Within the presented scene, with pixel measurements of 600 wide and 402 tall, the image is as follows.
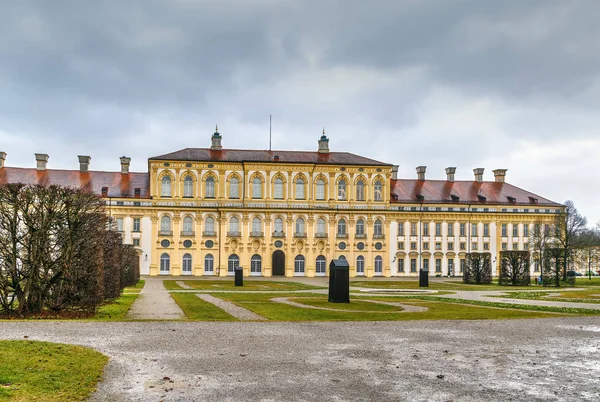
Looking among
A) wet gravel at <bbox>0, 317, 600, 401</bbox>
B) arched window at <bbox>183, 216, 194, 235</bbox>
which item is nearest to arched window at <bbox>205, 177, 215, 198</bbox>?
arched window at <bbox>183, 216, 194, 235</bbox>

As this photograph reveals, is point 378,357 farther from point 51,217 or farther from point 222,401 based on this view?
point 51,217

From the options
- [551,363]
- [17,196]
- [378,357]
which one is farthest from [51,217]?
[551,363]

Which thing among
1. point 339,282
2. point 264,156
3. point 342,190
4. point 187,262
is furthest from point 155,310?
point 342,190

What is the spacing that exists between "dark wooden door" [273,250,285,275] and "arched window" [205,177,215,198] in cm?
1036

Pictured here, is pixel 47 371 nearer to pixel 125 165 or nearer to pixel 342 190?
pixel 342 190

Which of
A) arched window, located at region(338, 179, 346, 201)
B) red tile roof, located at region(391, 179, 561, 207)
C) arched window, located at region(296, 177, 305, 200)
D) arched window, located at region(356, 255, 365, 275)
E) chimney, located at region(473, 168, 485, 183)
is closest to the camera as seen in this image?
arched window, located at region(296, 177, 305, 200)

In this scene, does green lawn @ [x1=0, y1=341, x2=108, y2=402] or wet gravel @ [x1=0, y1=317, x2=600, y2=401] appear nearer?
green lawn @ [x1=0, y1=341, x2=108, y2=402]

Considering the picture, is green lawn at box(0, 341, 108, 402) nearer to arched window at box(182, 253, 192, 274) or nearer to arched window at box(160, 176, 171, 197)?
arched window at box(182, 253, 192, 274)

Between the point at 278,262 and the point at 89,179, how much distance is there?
973 inches

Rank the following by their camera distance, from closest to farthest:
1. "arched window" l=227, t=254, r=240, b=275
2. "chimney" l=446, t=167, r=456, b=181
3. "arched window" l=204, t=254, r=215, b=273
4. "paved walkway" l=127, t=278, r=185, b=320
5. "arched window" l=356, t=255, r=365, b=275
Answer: "paved walkway" l=127, t=278, r=185, b=320 < "arched window" l=204, t=254, r=215, b=273 < "arched window" l=227, t=254, r=240, b=275 < "arched window" l=356, t=255, r=365, b=275 < "chimney" l=446, t=167, r=456, b=181

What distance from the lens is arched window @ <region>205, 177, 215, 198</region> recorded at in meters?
70.7

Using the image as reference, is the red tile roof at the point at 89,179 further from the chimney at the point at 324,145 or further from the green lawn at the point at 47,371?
the green lawn at the point at 47,371

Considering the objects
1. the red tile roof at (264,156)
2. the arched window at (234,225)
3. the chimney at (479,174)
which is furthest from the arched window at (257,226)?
the chimney at (479,174)

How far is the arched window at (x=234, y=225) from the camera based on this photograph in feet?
230
